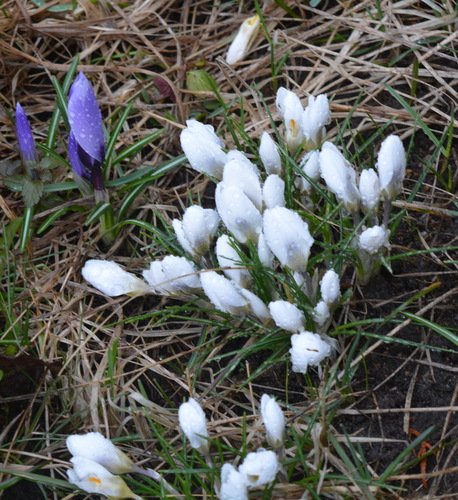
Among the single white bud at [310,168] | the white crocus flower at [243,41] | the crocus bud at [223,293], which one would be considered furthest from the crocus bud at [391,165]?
the white crocus flower at [243,41]

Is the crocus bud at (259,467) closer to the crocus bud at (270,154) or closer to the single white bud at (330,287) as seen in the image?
the single white bud at (330,287)

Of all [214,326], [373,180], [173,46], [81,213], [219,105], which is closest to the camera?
[373,180]

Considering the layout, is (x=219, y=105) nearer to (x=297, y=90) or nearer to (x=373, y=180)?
(x=297, y=90)

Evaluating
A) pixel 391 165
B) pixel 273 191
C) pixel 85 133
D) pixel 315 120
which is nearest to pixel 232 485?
pixel 273 191

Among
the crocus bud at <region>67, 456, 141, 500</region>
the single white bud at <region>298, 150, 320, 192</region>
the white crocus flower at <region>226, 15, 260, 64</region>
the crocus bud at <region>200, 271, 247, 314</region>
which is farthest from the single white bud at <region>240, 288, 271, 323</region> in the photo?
the white crocus flower at <region>226, 15, 260, 64</region>

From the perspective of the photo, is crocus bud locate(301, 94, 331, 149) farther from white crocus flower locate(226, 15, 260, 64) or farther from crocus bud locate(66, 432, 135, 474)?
crocus bud locate(66, 432, 135, 474)

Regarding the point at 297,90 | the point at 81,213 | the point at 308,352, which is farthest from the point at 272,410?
the point at 297,90

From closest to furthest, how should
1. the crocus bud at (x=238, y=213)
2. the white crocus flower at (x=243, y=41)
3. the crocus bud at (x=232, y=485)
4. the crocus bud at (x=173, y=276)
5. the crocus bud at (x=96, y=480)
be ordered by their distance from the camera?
the crocus bud at (x=232, y=485)
the crocus bud at (x=96, y=480)
the crocus bud at (x=238, y=213)
the crocus bud at (x=173, y=276)
the white crocus flower at (x=243, y=41)
